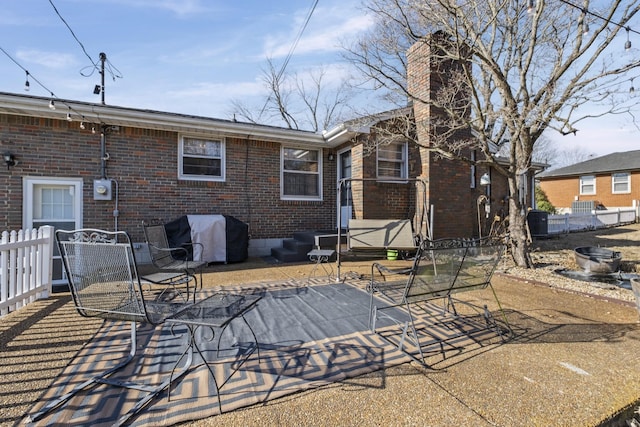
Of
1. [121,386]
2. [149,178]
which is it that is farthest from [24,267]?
[149,178]

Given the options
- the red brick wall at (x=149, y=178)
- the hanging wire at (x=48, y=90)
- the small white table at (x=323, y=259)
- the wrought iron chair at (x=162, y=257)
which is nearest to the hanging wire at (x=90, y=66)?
the hanging wire at (x=48, y=90)

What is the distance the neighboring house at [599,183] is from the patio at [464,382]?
75.6 ft

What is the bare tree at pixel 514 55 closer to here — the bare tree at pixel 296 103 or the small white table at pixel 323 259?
the small white table at pixel 323 259

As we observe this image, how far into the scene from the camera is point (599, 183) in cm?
2162

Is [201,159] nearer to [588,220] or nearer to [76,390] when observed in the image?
[76,390]

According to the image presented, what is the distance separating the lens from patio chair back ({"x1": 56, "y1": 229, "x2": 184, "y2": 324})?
2.33 metres

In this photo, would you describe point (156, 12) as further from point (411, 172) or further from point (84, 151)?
point (411, 172)

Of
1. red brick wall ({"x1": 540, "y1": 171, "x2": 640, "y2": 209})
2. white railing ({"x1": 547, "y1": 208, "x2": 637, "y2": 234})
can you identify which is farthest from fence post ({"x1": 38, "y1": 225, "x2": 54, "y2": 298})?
red brick wall ({"x1": 540, "y1": 171, "x2": 640, "y2": 209})

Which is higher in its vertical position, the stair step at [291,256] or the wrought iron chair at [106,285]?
the wrought iron chair at [106,285]

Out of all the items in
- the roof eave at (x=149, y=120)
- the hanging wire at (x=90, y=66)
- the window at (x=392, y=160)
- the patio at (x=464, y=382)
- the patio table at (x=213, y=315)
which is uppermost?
the hanging wire at (x=90, y=66)

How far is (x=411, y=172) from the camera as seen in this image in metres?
8.43

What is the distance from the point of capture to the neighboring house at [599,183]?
1988 centimetres

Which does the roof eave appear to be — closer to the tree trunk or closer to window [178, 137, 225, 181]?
window [178, 137, 225, 181]

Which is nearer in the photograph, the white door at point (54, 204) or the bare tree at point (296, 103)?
the white door at point (54, 204)
